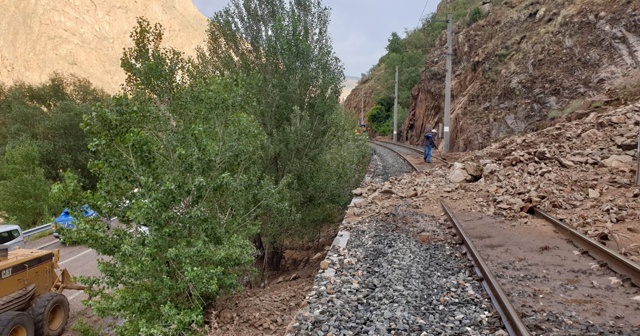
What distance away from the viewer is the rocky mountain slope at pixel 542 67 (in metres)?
16.4

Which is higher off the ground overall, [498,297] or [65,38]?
[65,38]

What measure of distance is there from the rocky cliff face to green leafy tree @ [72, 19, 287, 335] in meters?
71.9

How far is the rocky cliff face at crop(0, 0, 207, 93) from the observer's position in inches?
2987

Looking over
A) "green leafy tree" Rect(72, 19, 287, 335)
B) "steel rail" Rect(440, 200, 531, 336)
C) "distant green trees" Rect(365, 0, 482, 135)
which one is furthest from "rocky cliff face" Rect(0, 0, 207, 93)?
"steel rail" Rect(440, 200, 531, 336)

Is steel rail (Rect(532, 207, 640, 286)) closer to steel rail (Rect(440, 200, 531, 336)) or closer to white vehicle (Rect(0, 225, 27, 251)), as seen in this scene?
steel rail (Rect(440, 200, 531, 336))

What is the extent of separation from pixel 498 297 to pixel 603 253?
7.86 feet

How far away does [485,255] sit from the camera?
655 centimetres

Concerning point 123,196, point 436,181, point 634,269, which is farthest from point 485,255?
point 436,181

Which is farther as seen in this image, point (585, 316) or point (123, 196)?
point (123, 196)

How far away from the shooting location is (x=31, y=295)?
11156 mm

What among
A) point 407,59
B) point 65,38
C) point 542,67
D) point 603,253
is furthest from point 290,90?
point 65,38

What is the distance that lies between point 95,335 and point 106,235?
368 centimetres

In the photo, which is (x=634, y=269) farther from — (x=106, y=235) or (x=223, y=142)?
(x=106, y=235)

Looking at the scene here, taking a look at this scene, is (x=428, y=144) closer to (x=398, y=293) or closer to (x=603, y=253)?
(x=603, y=253)
